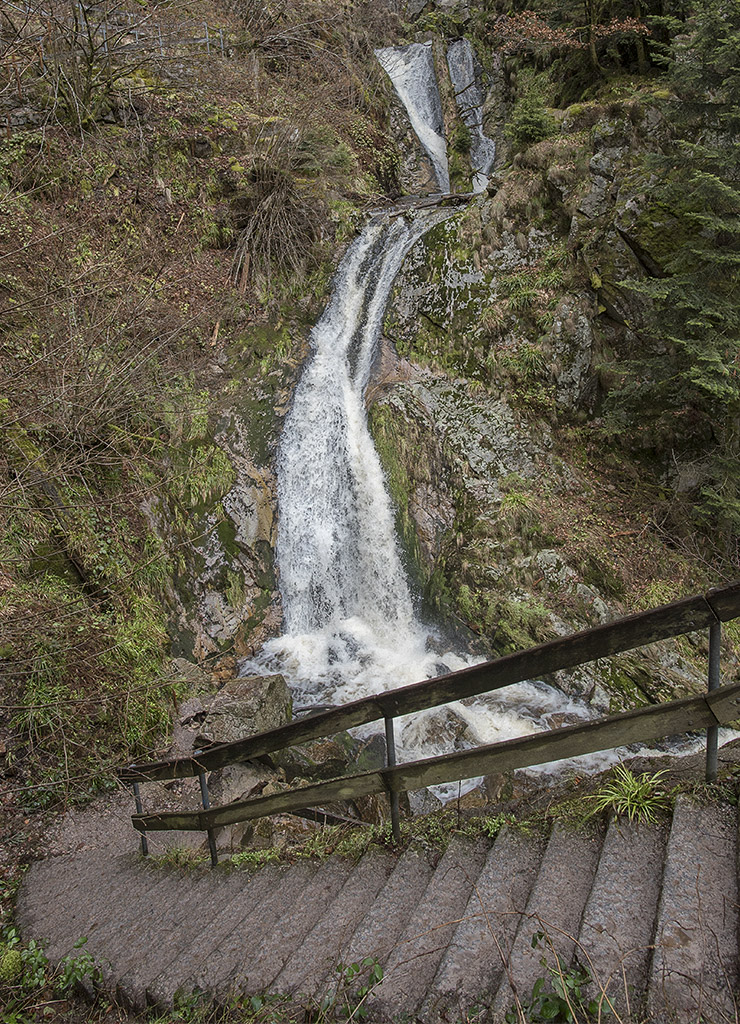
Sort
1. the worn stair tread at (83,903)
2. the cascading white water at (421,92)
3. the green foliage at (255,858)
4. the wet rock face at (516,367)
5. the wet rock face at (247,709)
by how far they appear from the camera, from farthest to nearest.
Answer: the cascading white water at (421,92)
the wet rock face at (516,367)
the wet rock face at (247,709)
the worn stair tread at (83,903)
the green foliage at (255,858)

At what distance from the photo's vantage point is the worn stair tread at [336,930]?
225 centimetres

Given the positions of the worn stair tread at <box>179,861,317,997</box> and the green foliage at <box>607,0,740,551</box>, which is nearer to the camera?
the worn stair tread at <box>179,861,317,997</box>

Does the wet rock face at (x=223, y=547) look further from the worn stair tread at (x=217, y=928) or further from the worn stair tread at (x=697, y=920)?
the worn stair tread at (x=697, y=920)

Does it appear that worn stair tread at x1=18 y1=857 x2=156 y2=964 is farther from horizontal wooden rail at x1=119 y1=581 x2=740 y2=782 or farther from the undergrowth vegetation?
horizontal wooden rail at x1=119 y1=581 x2=740 y2=782

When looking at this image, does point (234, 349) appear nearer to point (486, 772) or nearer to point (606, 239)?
point (606, 239)

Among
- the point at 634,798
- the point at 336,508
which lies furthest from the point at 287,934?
the point at 336,508

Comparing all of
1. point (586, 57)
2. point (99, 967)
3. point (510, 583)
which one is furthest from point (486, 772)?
point (586, 57)

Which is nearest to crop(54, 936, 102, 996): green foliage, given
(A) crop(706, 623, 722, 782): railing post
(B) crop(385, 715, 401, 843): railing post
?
(B) crop(385, 715, 401, 843): railing post

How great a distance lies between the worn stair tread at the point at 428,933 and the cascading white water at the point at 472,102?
61.4ft

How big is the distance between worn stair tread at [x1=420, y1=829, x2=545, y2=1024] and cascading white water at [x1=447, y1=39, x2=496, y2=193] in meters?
18.7

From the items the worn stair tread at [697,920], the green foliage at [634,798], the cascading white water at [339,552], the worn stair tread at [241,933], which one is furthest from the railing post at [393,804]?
the cascading white water at [339,552]

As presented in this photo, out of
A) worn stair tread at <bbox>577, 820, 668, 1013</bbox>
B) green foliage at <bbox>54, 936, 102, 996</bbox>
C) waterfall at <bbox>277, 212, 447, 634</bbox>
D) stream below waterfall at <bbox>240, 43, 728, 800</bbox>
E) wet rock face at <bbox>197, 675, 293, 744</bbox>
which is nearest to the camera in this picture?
worn stair tread at <bbox>577, 820, 668, 1013</bbox>

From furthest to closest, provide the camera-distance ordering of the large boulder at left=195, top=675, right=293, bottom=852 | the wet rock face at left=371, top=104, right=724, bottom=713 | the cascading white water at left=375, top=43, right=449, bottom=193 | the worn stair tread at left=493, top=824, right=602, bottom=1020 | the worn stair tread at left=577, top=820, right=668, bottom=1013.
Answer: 1. the cascading white water at left=375, top=43, right=449, bottom=193
2. the wet rock face at left=371, top=104, right=724, bottom=713
3. the large boulder at left=195, top=675, right=293, bottom=852
4. the worn stair tread at left=493, top=824, right=602, bottom=1020
5. the worn stair tread at left=577, top=820, right=668, bottom=1013

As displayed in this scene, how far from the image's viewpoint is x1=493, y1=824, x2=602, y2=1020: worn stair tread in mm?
1775
